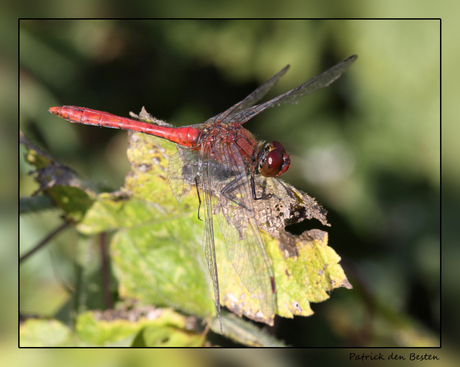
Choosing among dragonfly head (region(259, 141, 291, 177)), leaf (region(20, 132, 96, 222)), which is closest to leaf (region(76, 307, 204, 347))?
leaf (region(20, 132, 96, 222))


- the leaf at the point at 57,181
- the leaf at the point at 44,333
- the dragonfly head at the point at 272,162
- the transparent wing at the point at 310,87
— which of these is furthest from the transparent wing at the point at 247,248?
the leaf at the point at 44,333

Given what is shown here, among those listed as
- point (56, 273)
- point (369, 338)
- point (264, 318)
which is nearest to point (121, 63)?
point (56, 273)

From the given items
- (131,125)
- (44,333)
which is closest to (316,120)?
(131,125)

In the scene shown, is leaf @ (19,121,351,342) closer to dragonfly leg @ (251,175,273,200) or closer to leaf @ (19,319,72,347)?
dragonfly leg @ (251,175,273,200)

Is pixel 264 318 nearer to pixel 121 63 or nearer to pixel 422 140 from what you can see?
pixel 422 140

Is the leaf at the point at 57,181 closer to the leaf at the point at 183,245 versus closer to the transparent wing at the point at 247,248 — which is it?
the leaf at the point at 183,245

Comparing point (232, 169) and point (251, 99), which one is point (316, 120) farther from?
point (232, 169)
